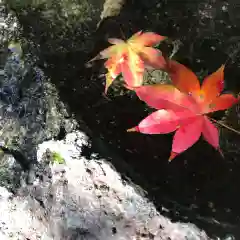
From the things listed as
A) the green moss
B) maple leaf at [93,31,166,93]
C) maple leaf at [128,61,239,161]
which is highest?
maple leaf at [93,31,166,93]

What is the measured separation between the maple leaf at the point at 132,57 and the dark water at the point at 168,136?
0.05 metres

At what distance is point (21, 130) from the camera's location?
1366 millimetres

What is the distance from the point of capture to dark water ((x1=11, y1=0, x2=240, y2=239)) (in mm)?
1222

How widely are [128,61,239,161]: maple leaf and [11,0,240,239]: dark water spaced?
56mm

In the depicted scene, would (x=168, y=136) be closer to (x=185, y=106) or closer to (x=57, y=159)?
(x=185, y=106)

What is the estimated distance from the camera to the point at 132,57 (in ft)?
4.51

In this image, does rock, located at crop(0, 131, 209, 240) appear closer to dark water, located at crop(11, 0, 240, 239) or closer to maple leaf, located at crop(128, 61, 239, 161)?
dark water, located at crop(11, 0, 240, 239)

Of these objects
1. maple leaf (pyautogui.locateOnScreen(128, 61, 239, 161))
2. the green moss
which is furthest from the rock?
maple leaf (pyautogui.locateOnScreen(128, 61, 239, 161))

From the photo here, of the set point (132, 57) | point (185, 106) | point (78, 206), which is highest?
point (132, 57)

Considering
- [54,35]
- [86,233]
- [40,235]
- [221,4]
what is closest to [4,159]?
[40,235]

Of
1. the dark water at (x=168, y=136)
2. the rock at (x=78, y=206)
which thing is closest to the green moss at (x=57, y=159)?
the rock at (x=78, y=206)

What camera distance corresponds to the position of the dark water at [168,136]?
122 centimetres

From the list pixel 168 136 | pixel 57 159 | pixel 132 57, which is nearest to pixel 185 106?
pixel 168 136

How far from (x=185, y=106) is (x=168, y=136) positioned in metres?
0.13
